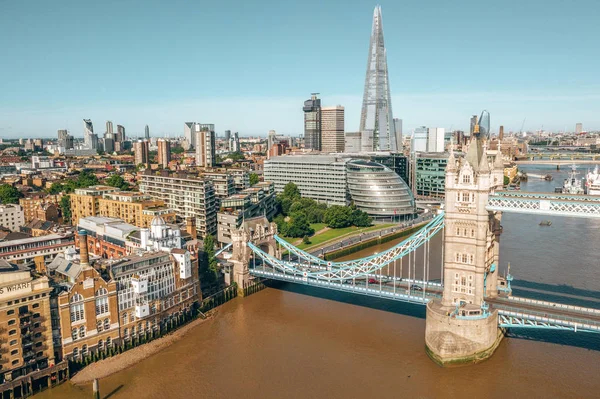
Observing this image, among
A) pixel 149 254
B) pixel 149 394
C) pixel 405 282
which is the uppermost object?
pixel 149 254

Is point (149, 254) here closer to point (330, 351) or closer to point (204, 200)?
point (330, 351)

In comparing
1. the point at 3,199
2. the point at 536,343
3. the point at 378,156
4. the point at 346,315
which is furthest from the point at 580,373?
the point at 3,199

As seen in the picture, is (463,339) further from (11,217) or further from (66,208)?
(66,208)

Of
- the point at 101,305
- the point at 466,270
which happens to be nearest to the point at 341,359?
the point at 466,270

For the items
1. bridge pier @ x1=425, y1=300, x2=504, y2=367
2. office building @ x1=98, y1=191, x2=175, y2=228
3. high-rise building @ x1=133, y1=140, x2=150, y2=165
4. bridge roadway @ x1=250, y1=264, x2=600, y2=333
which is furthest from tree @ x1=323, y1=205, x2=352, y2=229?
high-rise building @ x1=133, y1=140, x2=150, y2=165

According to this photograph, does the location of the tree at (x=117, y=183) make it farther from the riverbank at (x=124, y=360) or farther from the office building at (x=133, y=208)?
the riverbank at (x=124, y=360)

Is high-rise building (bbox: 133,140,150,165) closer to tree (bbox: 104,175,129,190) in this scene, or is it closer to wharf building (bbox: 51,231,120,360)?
tree (bbox: 104,175,129,190)
